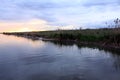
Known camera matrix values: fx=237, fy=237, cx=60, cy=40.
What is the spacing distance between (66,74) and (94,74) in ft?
6.04

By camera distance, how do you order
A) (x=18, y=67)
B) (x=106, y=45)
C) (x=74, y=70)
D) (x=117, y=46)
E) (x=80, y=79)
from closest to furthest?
(x=80, y=79) < (x=74, y=70) < (x=18, y=67) < (x=117, y=46) < (x=106, y=45)

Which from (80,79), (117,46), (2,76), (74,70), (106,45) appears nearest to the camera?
(80,79)

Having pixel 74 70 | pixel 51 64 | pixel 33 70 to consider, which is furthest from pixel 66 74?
pixel 51 64

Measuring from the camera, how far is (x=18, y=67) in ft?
59.9

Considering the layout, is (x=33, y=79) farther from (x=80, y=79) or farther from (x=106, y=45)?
(x=106, y=45)

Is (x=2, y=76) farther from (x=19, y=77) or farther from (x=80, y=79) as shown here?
(x=80, y=79)

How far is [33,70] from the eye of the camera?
17.0 metres

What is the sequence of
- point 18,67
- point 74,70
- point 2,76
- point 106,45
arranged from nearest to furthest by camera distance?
point 2,76 < point 74,70 < point 18,67 < point 106,45

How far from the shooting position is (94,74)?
51.1 feet

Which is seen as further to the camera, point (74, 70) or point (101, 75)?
point (74, 70)

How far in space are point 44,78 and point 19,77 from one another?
1589 mm

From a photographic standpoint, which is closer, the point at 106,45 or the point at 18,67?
the point at 18,67

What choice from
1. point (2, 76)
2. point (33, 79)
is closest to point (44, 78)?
point (33, 79)

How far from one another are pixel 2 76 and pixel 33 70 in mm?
2527
